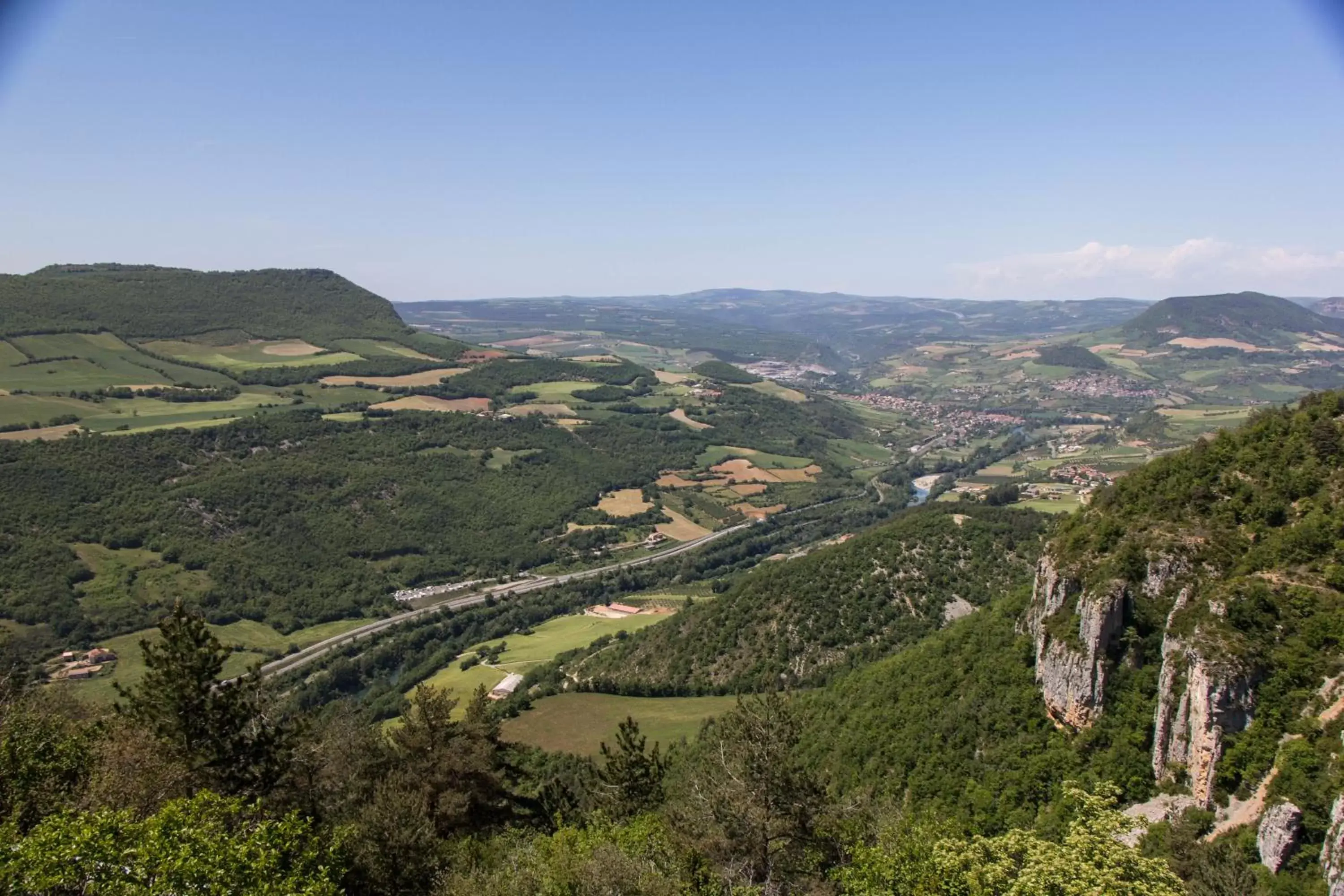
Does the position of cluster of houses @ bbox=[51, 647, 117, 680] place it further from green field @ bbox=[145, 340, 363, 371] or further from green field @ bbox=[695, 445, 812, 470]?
green field @ bbox=[695, 445, 812, 470]

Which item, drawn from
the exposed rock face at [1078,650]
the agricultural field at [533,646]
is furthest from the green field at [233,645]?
the exposed rock face at [1078,650]

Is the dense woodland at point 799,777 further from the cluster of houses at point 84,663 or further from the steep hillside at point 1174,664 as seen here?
the cluster of houses at point 84,663

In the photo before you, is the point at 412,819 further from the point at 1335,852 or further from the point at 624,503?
the point at 624,503

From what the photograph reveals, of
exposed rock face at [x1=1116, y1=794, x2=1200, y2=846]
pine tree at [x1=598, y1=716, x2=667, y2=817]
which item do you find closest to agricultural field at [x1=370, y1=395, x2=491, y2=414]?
pine tree at [x1=598, y1=716, x2=667, y2=817]

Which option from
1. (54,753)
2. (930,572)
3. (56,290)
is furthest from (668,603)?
(56,290)

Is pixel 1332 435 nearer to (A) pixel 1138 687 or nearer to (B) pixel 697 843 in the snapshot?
(A) pixel 1138 687

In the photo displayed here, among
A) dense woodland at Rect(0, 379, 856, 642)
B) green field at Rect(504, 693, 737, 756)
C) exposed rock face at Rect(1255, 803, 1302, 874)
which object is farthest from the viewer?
dense woodland at Rect(0, 379, 856, 642)

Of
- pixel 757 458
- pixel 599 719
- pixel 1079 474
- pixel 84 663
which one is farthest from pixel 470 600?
pixel 1079 474
